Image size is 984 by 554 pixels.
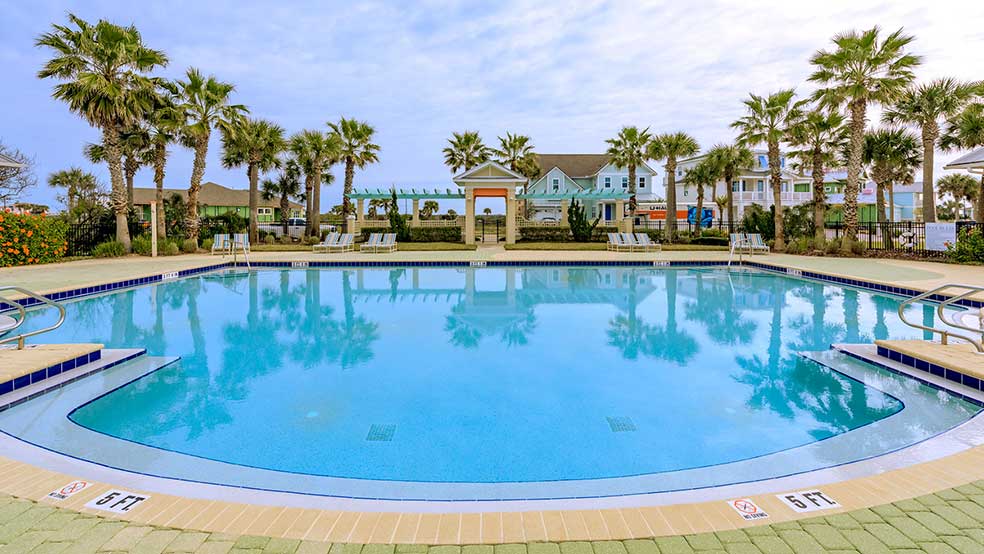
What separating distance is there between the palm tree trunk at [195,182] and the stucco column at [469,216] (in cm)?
1196

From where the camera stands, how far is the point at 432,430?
4.98m

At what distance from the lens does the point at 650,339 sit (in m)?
8.66

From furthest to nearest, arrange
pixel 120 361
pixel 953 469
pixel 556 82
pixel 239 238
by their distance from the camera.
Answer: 1. pixel 556 82
2. pixel 239 238
3. pixel 120 361
4. pixel 953 469

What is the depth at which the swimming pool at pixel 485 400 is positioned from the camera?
4160mm

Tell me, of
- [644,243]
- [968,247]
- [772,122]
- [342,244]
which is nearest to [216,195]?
[342,244]

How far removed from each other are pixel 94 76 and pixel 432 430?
21706 mm

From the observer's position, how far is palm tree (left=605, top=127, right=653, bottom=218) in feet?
107

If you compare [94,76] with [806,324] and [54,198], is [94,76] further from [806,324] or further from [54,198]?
[806,324]

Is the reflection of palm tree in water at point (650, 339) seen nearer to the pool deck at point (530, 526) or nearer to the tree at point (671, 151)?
the pool deck at point (530, 526)

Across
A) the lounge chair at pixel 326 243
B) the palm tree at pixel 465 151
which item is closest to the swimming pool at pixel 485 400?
the lounge chair at pixel 326 243

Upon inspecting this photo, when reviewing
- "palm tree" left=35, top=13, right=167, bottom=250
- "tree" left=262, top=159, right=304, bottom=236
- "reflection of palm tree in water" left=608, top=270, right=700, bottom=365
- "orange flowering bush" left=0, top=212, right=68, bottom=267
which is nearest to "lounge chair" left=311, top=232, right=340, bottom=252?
"palm tree" left=35, top=13, right=167, bottom=250

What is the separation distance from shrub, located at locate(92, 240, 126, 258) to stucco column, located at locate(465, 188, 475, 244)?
48.5ft

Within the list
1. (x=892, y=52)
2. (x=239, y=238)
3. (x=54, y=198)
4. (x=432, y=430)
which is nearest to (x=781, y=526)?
(x=432, y=430)

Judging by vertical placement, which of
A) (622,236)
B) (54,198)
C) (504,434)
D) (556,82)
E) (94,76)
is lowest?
(504,434)
